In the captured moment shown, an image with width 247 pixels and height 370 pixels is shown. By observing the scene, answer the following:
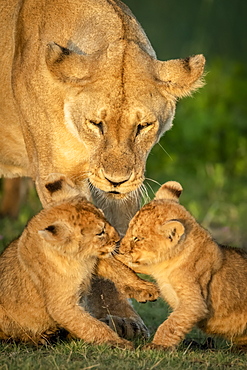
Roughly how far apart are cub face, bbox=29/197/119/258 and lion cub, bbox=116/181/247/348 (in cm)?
12

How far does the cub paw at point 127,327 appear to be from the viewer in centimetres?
594

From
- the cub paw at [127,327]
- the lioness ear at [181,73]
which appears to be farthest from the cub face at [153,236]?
the lioness ear at [181,73]

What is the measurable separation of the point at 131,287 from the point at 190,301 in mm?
534

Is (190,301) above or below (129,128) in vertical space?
below

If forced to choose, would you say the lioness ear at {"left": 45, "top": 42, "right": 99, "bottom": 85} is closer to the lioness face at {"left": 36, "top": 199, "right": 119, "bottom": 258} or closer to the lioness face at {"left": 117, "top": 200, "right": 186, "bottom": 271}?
the lioness face at {"left": 36, "top": 199, "right": 119, "bottom": 258}

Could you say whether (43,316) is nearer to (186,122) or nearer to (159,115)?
(159,115)

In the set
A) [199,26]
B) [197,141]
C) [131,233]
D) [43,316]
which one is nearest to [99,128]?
[131,233]

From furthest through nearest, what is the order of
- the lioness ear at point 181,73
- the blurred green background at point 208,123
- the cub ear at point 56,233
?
the blurred green background at point 208,123 → the lioness ear at point 181,73 → the cub ear at point 56,233

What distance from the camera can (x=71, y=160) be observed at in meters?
5.95

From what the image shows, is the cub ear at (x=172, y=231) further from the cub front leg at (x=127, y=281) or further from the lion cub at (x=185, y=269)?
the cub front leg at (x=127, y=281)

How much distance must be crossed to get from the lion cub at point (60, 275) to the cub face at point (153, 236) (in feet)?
0.33

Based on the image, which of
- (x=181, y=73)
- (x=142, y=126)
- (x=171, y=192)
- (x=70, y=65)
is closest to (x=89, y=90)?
(x=70, y=65)

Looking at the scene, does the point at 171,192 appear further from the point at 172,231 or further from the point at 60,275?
the point at 60,275

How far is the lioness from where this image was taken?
5531 mm
